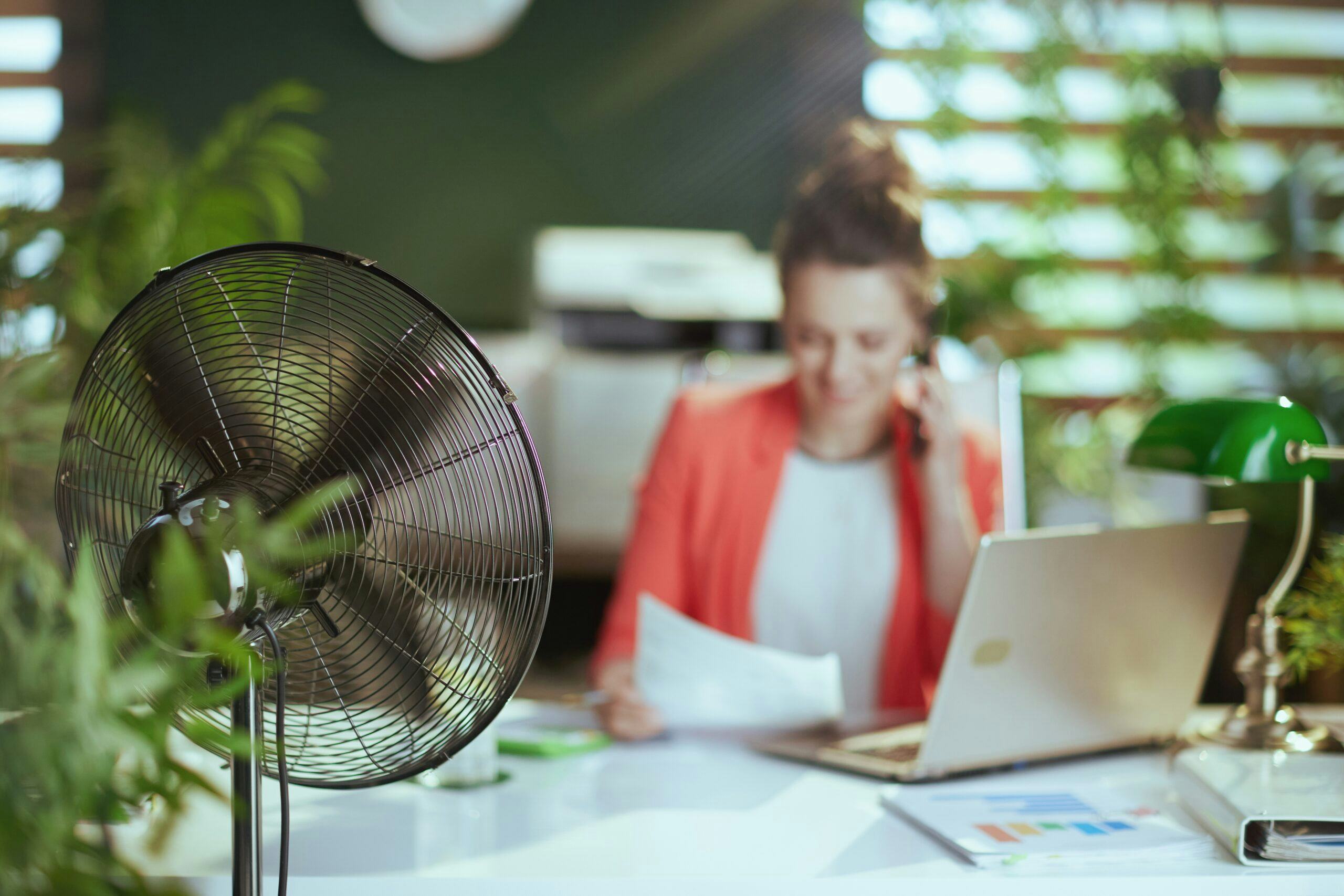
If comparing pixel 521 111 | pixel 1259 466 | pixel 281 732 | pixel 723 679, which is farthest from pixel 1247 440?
pixel 521 111

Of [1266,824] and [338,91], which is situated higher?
[338,91]

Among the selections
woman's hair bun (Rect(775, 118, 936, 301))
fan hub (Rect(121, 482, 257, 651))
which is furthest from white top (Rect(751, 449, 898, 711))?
fan hub (Rect(121, 482, 257, 651))

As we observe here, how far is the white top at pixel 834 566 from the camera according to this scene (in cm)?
168

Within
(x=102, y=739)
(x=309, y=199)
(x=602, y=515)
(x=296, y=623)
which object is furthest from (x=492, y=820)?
(x=309, y=199)

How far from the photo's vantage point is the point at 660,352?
3.12 metres

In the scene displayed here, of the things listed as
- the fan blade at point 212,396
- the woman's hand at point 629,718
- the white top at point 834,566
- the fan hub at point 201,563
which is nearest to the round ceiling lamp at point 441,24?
the white top at point 834,566

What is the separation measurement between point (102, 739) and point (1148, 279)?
9.61 feet

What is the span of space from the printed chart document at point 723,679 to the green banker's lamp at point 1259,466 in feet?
1.20

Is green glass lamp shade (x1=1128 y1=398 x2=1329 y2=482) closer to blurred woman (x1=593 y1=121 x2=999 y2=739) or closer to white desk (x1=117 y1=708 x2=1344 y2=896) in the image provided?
white desk (x1=117 y1=708 x2=1344 y2=896)

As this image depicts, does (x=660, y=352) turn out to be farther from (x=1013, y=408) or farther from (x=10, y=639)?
(x=10, y=639)

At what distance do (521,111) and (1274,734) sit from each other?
10.3 ft

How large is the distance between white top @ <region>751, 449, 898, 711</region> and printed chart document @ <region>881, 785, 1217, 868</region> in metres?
0.67

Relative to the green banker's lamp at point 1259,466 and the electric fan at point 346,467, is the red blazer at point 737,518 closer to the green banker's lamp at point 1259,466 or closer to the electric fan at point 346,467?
the green banker's lamp at point 1259,466

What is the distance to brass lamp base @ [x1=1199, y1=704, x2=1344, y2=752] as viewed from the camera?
1.02m
